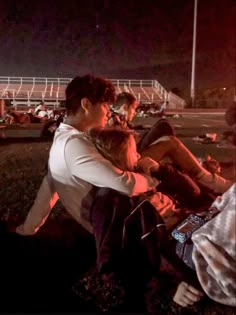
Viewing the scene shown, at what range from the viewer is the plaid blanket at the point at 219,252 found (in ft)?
8.41

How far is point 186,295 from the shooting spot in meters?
2.92

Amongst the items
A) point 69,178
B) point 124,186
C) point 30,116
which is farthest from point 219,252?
point 30,116

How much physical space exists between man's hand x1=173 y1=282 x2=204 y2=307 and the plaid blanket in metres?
0.15

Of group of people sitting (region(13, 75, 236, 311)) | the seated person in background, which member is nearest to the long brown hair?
group of people sitting (region(13, 75, 236, 311))

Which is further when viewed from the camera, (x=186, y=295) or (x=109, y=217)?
(x=186, y=295)

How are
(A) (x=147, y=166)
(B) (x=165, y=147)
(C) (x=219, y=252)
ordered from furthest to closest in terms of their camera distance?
(B) (x=165, y=147) → (A) (x=147, y=166) → (C) (x=219, y=252)

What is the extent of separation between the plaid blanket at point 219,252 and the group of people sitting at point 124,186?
0.01m

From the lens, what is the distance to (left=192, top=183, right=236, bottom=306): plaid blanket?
2.56 m

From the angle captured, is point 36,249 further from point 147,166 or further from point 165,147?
point 165,147

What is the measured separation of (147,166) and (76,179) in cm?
41

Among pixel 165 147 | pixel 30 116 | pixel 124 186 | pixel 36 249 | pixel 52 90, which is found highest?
pixel 52 90

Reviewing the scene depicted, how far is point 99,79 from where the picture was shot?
2.83 m

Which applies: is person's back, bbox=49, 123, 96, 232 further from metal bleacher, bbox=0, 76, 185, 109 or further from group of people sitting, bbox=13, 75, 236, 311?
metal bleacher, bbox=0, 76, 185, 109

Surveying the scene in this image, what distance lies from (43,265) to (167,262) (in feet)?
2.49
